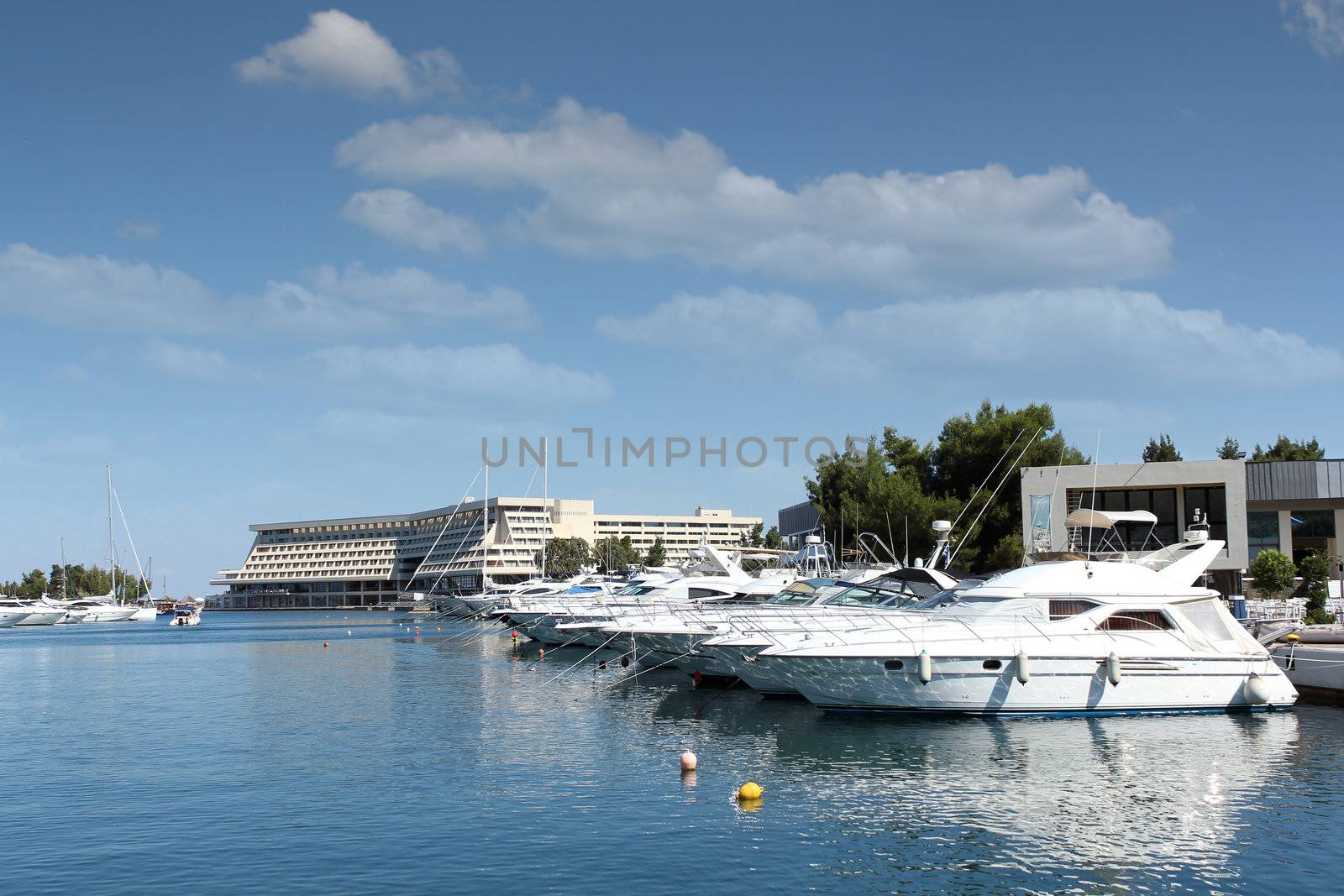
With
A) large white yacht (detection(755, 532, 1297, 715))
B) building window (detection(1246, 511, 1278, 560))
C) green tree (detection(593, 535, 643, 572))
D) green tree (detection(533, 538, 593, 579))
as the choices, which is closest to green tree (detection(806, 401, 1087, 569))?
building window (detection(1246, 511, 1278, 560))

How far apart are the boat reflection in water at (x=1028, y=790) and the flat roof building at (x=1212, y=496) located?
23.7 metres

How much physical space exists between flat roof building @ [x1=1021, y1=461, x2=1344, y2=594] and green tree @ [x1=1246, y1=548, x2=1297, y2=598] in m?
5.33

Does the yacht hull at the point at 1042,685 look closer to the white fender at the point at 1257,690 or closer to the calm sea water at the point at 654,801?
the white fender at the point at 1257,690

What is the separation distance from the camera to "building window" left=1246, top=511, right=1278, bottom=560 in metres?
51.7

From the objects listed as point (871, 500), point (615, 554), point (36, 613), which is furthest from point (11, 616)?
point (871, 500)

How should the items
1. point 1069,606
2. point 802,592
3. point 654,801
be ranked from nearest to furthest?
point 654,801 < point 1069,606 < point 802,592

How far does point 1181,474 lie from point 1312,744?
95.6 feet

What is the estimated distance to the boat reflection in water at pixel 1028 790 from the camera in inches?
552

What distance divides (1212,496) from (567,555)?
393 feet

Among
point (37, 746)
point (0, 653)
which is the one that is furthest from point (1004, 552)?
point (0, 653)

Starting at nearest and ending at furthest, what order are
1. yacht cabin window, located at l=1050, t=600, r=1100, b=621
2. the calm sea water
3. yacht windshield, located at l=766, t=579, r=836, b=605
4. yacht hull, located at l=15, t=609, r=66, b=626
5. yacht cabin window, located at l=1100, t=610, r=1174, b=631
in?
the calm sea water
yacht cabin window, located at l=1100, t=610, r=1174, b=631
yacht cabin window, located at l=1050, t=600, r=1100, b=621
yacht windshield, located at l=766, t=579, r=836, b=605
yacht hull, located at l=15, t=609, r=66, b=626

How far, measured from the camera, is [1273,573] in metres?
40.6

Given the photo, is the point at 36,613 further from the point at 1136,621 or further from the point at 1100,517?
the point at 1136,621

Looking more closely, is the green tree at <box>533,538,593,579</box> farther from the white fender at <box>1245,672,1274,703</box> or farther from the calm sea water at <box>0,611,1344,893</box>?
the white fender at <box>1245,672,1274,703</box>
